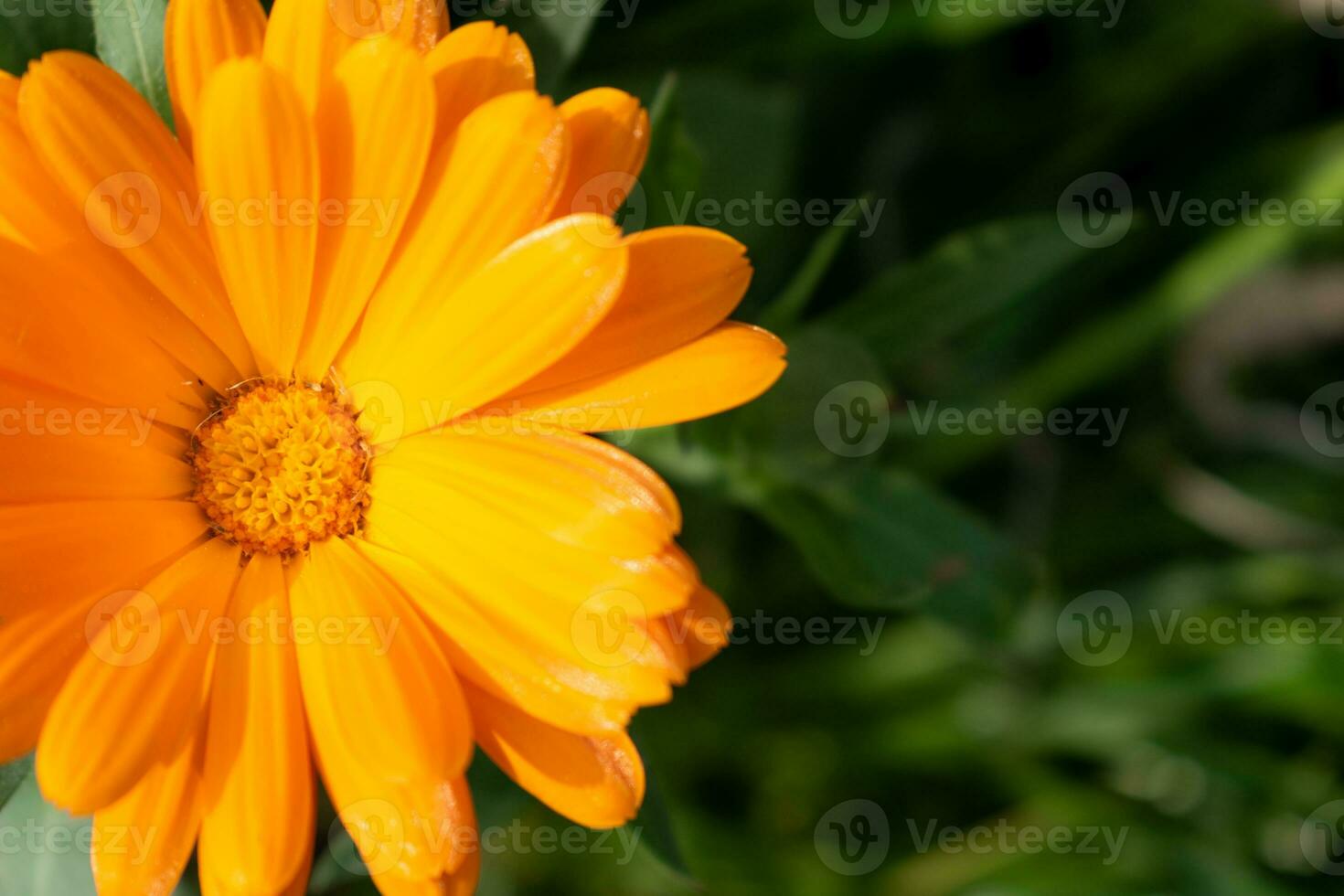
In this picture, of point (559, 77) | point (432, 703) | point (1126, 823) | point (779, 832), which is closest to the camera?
point (432, 703)

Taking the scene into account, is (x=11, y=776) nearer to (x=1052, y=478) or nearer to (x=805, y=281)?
(x=805, y=281)

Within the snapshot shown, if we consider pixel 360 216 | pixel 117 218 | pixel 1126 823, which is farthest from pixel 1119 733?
pixel 117 218

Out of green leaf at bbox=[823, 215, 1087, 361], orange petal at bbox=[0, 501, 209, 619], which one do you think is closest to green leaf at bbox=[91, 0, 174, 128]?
orange petal at bbox=[0, 501, 209, 619]

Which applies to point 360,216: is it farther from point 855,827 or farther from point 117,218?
point 855,827

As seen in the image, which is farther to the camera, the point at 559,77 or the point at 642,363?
the point at 559,77

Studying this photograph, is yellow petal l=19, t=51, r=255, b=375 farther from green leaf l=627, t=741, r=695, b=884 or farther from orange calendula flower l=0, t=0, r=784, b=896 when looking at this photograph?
green leaf l=627, t=741, r=695, b=884

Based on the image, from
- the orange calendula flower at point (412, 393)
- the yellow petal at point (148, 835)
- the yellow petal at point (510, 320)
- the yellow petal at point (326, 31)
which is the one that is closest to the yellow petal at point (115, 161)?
the orange calendula flower at point (412, 393)

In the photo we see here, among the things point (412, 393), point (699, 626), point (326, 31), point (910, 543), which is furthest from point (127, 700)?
point (910, 543)
